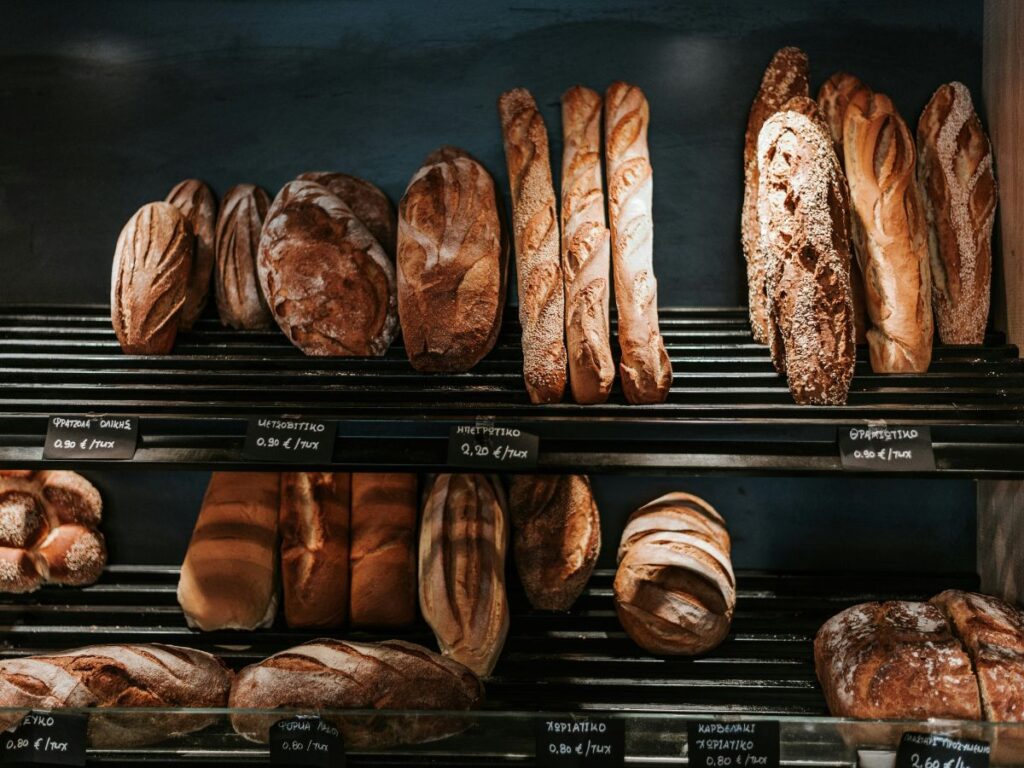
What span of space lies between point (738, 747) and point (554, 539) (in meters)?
0.69

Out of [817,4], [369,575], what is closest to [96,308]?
[369,575]

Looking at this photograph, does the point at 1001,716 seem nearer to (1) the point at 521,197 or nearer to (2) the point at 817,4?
(1) the point at 521,197

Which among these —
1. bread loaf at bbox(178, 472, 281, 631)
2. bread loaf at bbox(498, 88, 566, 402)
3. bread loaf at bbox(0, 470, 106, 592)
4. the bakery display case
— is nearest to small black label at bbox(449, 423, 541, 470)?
the bakery display case

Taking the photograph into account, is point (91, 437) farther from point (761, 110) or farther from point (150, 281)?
point (761, 110)

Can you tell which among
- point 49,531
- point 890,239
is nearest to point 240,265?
point 49,531

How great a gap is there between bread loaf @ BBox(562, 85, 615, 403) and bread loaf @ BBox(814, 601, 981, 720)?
0.62 m

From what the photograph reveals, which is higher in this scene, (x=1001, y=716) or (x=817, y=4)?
(x=817, y=4)

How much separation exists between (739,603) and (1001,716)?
2.05 ft

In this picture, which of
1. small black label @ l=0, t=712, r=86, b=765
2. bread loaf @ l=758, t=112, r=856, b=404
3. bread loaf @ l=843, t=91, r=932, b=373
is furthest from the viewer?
bread loaf @ l=843, t=91, r=932, b=373

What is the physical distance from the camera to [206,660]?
1.65 meters

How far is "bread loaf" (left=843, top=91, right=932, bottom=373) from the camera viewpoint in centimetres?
175

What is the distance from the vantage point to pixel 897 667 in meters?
1.52

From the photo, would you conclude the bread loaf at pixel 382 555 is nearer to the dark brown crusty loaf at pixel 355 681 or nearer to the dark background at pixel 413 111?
the dark brown crusty loaf at pixel 355 681

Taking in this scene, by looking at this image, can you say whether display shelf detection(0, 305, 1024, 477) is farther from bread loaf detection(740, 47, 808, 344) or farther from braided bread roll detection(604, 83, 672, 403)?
bread loaf detection(740, 47, 808, 344)
